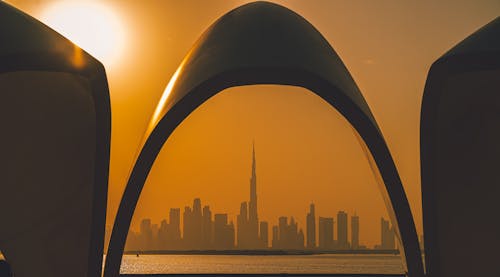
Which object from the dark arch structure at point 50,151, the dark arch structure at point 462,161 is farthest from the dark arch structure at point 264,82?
the dark arch structure at point 50,151

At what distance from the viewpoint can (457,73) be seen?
14.8 m

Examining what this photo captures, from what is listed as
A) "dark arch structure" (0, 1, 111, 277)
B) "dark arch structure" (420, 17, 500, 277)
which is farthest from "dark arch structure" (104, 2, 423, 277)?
"dark arch structure" (0, 1, 111, 277)

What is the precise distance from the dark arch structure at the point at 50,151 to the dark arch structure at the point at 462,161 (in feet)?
21.8

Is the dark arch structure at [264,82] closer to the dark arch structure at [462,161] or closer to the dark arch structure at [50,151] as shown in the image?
the dark arch structure at [462,161]

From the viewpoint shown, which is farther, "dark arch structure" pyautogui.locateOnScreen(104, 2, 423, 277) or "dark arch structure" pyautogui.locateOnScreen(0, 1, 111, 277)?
"dark arch structure" pyautogui.locateOnScreen(104, 2, 423, 277)

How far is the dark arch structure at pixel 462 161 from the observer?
Result: 15094mm

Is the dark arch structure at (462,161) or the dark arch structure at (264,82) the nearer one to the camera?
the dark arch structure at (462,161)

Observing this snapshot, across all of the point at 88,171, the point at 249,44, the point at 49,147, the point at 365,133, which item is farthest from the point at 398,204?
the point at 49,147

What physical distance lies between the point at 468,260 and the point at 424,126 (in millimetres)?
3151

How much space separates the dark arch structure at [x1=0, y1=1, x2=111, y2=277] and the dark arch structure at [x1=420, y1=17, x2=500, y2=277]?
6.64 metres

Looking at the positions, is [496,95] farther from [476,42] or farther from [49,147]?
[49,147]

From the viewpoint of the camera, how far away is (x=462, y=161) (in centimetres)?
1584

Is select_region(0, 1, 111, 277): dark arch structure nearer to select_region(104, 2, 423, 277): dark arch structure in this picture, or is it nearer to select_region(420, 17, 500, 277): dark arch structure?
select_region(104, 2, 423, 277): dark arch structure

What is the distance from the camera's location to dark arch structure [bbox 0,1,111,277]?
15000mm
